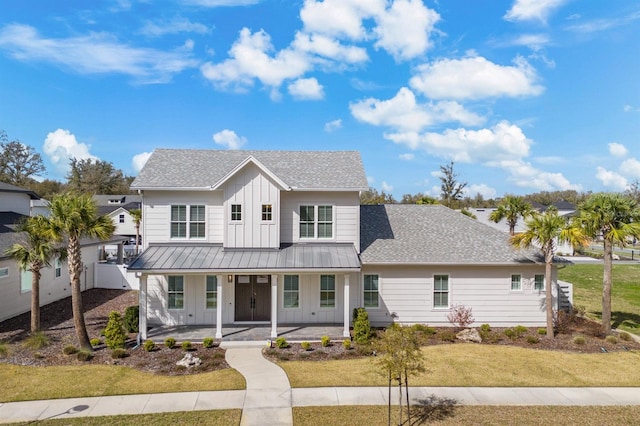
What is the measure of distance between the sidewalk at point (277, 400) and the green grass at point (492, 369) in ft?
1.54

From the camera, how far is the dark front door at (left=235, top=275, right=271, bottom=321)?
58.7 ft

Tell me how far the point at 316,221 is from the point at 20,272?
14843mm

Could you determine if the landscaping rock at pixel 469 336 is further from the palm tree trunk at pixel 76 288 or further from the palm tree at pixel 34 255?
the palm tree at pixel 34 255

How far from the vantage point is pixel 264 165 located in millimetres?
18297

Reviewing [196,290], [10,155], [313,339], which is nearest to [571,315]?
[313,339]

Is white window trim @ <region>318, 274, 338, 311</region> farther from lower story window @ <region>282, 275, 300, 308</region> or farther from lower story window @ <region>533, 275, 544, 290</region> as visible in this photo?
lower story window @ <region>533, 275, 544, 290</region>

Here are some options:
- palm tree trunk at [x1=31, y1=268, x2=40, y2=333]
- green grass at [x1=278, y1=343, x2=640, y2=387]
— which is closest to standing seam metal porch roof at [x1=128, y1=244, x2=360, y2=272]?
palm tree trunk at [x1=31, y1=268, x2=40, y2=333]

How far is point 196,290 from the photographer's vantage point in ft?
57.8

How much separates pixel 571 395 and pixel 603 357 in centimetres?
442

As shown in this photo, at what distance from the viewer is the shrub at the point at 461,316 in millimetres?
17734

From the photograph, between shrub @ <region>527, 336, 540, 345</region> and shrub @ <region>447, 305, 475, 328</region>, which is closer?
shrub @ <region>527, 336, 540, 345</region>

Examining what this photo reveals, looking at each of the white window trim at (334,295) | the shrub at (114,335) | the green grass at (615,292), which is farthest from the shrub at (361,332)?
the green grass at (615,292)

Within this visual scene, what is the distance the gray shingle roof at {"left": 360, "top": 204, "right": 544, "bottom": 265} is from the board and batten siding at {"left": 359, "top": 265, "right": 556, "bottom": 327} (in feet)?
1.81

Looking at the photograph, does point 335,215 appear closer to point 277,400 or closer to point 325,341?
point 325,341
